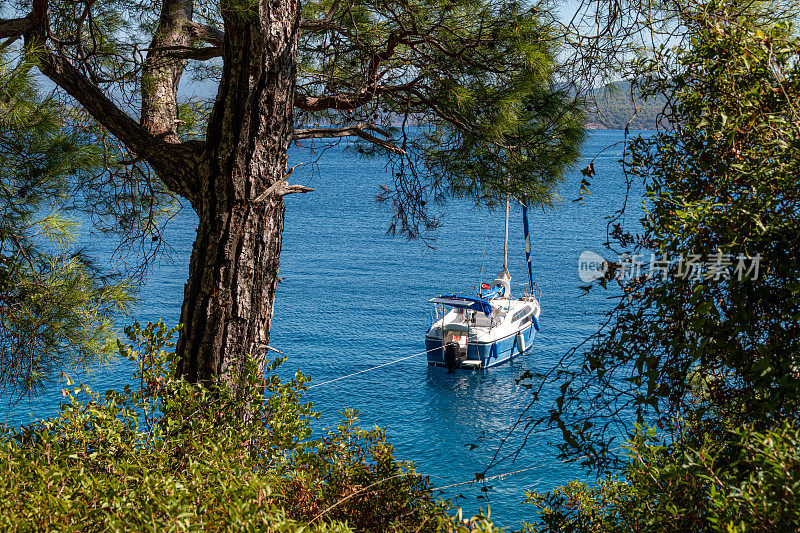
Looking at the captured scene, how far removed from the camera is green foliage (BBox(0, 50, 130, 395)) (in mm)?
3664

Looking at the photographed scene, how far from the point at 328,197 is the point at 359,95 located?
133 feet

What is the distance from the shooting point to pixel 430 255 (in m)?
30.0

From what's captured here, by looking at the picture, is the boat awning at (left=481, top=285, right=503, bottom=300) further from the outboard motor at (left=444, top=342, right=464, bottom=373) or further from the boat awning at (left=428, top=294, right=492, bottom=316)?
the boat awning at (left=428, top=294, right=492, bottom=316)

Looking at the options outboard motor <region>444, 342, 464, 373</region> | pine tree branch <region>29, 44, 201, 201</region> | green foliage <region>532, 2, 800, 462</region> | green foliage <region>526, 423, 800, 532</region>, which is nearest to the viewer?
green foliage <region>526, 423, 800, 532</region>

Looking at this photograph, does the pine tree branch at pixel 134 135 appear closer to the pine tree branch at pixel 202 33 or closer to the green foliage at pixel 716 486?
the pine tree branch at pixel 202 33

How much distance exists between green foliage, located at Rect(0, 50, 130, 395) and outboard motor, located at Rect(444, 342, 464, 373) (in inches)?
608

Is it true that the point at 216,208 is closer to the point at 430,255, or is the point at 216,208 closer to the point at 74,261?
the point at 74,261

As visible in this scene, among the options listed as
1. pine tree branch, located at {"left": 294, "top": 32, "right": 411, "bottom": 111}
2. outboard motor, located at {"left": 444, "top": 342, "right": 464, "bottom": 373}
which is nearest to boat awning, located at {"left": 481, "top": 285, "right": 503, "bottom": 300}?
outboard motor, located at {"left": 444, "top": 342, "right": 464, "bottom": 373}

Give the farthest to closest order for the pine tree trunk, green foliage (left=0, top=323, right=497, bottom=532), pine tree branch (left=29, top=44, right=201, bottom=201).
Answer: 1. pine tree branch (left=29, top=44, right=201, bottom=201)
2. the pine tree trunk
3. green foliage (left=0, top=323, right=497, bottom=532)

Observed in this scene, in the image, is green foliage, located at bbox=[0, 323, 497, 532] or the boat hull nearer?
green foliage, located at bbox=[0, 323, 497, 532]

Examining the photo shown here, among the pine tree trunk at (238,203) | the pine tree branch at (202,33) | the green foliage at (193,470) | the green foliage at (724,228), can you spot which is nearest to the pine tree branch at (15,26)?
the pine tree branch at (202,33)

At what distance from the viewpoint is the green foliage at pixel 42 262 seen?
12.0 feet

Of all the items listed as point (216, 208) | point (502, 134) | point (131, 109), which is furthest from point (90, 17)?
point (502, 134)

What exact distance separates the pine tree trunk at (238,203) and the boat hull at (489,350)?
16712mm
